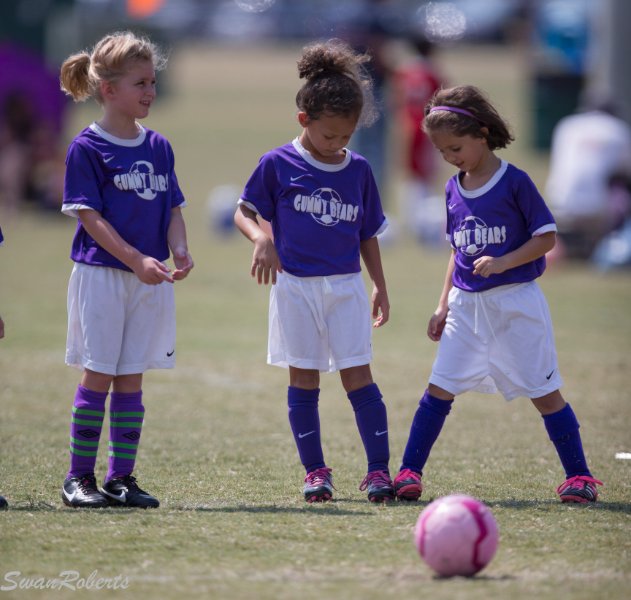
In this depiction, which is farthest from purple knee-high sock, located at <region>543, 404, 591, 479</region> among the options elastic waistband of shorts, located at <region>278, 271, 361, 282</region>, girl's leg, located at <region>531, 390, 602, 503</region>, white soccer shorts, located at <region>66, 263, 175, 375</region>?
white soccer shorts, located at <region>66, 263, 175, 375</region>

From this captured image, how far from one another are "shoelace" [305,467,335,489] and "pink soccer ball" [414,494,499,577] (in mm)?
1034

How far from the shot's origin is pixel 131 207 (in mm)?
4742

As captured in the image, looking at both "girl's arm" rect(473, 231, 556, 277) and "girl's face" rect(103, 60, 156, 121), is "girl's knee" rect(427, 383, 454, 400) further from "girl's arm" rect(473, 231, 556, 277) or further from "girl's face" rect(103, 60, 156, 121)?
"girl's face" rect(103, 60, 156, 121)

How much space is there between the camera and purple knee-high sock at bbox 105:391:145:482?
480 centimetres

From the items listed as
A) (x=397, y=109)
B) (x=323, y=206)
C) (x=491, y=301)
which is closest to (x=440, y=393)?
(x=491, y=301)

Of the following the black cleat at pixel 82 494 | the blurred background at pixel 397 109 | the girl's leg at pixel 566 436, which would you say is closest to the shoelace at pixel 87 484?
the black cleat at pixel 82 494

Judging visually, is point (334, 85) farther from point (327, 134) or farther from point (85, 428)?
point (85, 428)

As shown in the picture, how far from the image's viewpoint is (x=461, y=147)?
4844 millimetres

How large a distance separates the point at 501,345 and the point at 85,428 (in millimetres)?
1791

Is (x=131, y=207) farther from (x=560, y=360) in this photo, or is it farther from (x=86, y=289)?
(x=560, y=360)

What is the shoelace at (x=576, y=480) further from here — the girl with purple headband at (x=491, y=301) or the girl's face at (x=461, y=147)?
the girl's face at (x=461, y=147)

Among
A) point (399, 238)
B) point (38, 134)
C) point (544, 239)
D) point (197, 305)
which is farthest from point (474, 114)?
point (38, 134)

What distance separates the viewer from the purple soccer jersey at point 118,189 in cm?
468

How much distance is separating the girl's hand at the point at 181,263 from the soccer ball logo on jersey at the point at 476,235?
1.17 m
